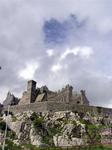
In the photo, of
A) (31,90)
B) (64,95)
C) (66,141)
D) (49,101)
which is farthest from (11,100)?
(66,141)

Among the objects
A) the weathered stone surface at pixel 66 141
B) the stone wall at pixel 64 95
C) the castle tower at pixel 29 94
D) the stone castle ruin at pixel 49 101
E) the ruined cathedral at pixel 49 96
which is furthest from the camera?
the castle tower at pixel 29 94

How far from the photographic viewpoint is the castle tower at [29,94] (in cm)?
14034

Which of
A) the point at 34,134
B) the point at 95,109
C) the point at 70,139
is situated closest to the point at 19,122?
the point at 34,134

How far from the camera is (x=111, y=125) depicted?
12356cm

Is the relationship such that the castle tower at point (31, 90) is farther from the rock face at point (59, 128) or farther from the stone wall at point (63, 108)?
the rock face at point (59, 128)

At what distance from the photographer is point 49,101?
5157 inches

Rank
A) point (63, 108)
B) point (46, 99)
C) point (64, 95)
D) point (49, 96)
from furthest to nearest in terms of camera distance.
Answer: point (49, 96), point (46, 99), point (64, 95), point (63, 108)

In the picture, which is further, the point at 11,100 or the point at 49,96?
the point at 11,100

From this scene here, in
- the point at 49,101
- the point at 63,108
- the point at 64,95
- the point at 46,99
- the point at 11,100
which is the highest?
the point at 11,100

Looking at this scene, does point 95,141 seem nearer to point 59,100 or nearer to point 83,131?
point 83,131

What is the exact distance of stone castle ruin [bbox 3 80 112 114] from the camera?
130 m

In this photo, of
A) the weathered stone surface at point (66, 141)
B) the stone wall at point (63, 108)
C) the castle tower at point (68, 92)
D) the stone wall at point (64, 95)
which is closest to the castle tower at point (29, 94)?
the stone wall at point (64, 95)

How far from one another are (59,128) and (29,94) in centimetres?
2647

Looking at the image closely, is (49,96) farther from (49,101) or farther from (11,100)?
(11,100)
